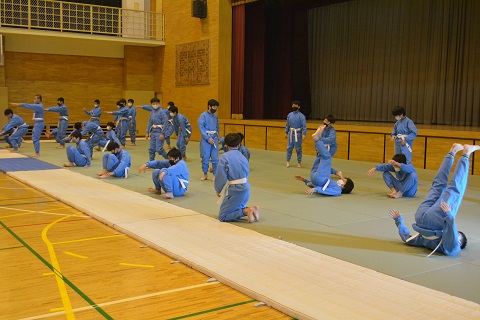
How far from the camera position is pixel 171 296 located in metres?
4.16

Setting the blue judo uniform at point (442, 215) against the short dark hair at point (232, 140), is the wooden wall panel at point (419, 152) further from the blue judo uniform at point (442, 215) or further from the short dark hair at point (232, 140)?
the short dark hair at point (232, 140)

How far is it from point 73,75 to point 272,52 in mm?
8474

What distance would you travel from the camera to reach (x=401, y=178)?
28.8 ft

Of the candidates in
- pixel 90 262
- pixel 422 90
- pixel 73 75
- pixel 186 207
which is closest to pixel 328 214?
pixel 186 207

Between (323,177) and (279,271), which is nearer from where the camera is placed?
(279,271)

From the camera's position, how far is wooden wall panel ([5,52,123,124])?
809 inches

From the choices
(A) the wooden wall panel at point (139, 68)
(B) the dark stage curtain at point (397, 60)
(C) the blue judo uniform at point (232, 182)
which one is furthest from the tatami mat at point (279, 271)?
(A) the wooden wall panel at point (139, 68)

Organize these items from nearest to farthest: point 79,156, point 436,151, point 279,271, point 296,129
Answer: point 279,271 → point 79,156 → point 436,151 → point 296,129

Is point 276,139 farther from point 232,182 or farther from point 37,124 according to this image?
point 232,182

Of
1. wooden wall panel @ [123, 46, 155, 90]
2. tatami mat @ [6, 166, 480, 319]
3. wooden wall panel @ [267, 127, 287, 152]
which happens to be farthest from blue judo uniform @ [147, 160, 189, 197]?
wooden wall panel @ [123, 46, 155, 90]

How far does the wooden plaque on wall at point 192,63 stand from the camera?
19703mm

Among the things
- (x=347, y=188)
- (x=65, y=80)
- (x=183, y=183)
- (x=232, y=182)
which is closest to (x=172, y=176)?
(x=183, y=183)

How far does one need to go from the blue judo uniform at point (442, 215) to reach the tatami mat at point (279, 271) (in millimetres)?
1054

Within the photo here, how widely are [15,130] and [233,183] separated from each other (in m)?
11.3
